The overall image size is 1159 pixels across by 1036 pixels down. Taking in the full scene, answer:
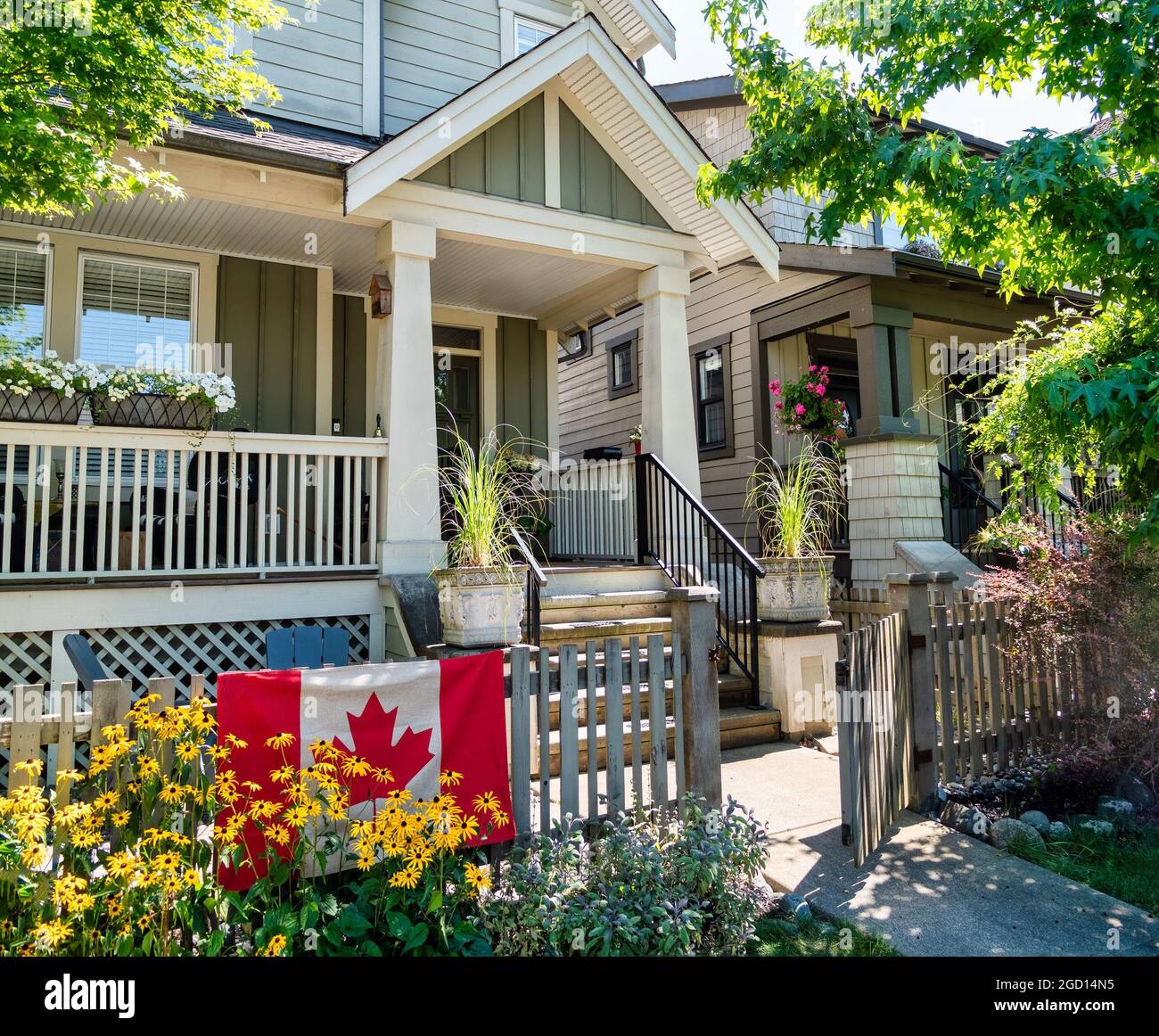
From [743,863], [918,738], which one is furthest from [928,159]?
[743,863]

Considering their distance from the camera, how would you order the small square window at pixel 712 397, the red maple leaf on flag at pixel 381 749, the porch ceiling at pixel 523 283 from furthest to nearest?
the small square window at pixel 712 397 → the porch ceiling at pixel 523 283 → the red maple leaf on flag at pixel 381 749

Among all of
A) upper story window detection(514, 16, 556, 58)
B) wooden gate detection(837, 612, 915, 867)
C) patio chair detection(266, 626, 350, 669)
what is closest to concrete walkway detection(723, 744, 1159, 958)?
wooden gate detection(837, 612, 915, 867)

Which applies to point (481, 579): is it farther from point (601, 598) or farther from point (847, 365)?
point (847, 365)

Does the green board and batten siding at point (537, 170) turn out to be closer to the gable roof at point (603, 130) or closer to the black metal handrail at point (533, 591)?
the gable roof at point (603, 130)

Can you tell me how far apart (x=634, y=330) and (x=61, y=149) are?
10113 millimetres

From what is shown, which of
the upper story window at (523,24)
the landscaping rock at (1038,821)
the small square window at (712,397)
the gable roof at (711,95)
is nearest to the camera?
the landscaping rock at (1038,821)

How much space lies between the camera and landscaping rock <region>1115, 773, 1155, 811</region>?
484 centimetres

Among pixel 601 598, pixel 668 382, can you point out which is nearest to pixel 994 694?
pixel 601 598

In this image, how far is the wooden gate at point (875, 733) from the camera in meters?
3.88

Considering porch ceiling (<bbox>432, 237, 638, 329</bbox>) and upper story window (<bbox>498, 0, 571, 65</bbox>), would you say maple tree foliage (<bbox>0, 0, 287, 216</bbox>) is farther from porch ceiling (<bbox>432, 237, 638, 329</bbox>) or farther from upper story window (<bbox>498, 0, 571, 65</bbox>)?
upper story window (<bbox>498, 0, 571, 65</bbox>)

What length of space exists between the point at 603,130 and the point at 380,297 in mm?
3144

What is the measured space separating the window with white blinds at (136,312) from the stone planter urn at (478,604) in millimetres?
4533

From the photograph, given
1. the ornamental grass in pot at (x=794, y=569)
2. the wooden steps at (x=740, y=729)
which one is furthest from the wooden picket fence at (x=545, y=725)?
the ornamental grass in pot at (x=794, y=569)
